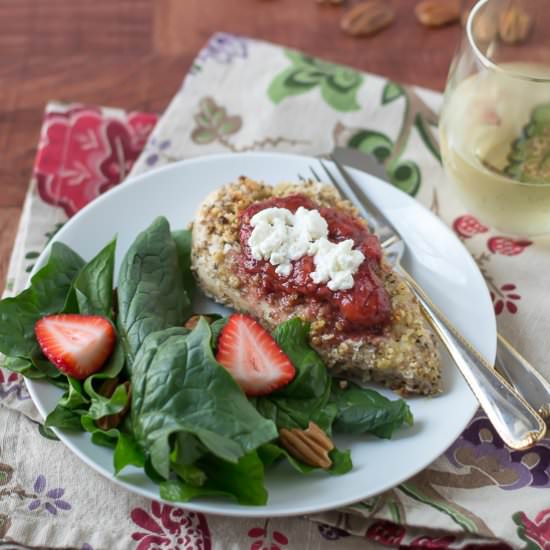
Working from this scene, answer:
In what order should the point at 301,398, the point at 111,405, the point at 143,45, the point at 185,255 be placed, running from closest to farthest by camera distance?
the point at 111,405 → the point at 301,398 → the point at 185,255 → the point at 143,45

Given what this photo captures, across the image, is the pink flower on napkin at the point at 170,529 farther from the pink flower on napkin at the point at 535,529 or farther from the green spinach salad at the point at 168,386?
the pink flower on napkin at the point at 535,529

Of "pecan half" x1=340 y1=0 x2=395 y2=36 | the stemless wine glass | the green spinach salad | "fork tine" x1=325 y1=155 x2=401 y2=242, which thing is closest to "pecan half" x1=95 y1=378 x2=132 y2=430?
the green spinach salad

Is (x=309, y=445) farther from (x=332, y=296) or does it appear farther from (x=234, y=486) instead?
(x=332, y=296)

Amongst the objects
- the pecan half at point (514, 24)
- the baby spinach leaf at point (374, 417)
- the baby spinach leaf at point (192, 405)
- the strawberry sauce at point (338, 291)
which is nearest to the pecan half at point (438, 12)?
the pecan half at point (514, 24)

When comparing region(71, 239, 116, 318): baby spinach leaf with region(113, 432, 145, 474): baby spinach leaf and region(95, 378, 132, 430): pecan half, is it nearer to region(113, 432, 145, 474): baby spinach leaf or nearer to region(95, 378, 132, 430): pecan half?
region(95, 378, 132, 430): pecan half

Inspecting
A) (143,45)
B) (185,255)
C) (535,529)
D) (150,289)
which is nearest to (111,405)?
(150,289)
